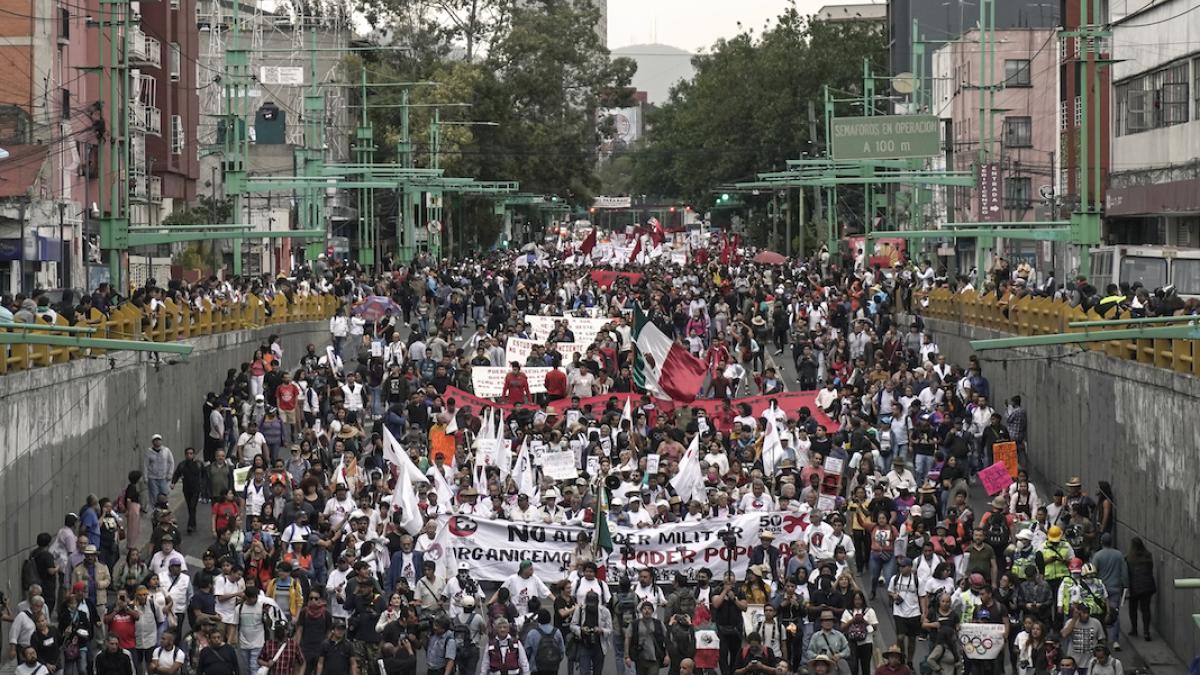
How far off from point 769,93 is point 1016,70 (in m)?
33.2

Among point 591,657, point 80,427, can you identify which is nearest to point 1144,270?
point 80,427

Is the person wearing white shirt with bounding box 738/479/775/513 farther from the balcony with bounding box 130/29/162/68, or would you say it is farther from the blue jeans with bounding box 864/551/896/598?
the balcony with bounding box 130/29/162/68

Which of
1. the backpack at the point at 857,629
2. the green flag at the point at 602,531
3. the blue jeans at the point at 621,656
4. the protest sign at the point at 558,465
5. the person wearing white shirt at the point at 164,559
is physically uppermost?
the protest sign at the point at 558,465

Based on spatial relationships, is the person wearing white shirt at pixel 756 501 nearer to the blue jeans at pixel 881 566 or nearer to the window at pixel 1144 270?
the blue jeans at pixel 881 566

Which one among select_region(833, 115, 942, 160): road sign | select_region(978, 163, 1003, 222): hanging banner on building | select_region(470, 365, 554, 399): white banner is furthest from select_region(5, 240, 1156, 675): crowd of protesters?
select_region(978, 163, 1003, 222): hanging banner on building

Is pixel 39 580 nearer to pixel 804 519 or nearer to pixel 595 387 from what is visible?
pixel 804 519

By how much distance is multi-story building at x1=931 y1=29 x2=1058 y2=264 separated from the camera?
73.5 m

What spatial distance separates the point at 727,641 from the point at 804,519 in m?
2.43

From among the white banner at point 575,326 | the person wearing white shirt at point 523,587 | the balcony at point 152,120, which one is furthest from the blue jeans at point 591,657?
the balcony at point 152,120

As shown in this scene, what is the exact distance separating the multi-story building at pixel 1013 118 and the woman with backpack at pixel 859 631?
53848 mm

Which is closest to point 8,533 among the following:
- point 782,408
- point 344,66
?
point 782,408

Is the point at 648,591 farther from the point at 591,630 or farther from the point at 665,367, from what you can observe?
the point at 665,367

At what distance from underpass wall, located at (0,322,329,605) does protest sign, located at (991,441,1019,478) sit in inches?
401

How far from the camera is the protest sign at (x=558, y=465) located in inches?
966
